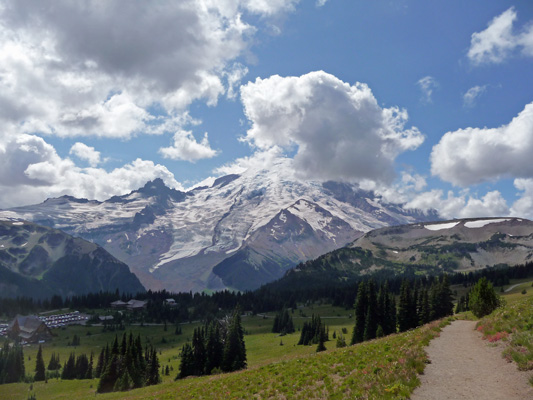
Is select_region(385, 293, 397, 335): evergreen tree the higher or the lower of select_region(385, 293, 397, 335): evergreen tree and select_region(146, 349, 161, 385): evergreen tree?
the higher

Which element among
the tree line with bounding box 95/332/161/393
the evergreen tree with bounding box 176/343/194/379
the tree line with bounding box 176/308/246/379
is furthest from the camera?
the evergreen tree with bounding box 176/343/194/379

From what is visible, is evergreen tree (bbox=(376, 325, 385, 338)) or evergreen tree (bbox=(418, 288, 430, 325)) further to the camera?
evergreen tree (bbox=(418, 288, 430, 325))

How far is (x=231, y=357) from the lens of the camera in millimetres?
79250

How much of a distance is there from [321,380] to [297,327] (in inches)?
6076

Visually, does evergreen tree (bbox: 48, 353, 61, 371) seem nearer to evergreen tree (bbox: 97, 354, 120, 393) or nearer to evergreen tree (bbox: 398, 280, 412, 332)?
evergreen tree (bbox: 97, 354, 120, 393)

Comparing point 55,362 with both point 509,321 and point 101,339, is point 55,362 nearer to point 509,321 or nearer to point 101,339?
point 101,339

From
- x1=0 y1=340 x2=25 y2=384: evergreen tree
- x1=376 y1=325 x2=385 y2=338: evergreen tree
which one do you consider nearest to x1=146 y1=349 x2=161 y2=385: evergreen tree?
x1=376 y1=325 x2=385 y2=338: evergreen tree

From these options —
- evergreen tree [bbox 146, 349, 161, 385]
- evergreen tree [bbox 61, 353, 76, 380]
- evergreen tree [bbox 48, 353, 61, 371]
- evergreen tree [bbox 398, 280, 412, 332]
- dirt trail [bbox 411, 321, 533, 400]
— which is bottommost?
evergreen tree [bbox 48, 353, 61, 371]

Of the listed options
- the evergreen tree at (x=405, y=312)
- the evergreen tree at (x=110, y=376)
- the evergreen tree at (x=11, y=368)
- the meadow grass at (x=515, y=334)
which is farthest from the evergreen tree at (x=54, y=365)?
the meadow grass at (x=515, y=334)

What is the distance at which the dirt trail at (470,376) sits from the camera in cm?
2080

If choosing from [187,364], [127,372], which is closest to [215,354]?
[187,364]

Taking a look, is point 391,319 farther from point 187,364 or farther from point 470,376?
point 470,376

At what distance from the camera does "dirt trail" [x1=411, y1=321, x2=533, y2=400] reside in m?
20.8

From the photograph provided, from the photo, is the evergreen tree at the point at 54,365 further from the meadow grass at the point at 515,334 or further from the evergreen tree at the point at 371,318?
the meadow grass at the point at 515,334
